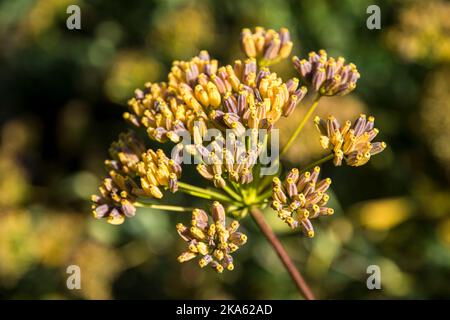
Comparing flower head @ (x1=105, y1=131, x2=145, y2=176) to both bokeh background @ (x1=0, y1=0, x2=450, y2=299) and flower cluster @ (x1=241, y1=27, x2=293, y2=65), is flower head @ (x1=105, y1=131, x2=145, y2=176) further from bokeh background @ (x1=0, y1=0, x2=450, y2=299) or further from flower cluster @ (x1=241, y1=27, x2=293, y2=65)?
bokeh background @ (x1=0, y1=0, x2=450, y2=299)

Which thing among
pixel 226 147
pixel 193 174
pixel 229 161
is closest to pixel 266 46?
pixel 226 147

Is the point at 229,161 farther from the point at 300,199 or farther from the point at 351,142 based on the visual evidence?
the point at 351,142

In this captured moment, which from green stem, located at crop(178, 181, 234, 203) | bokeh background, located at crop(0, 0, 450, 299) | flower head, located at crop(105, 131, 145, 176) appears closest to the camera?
green stem, located at crop(178, 181, 234, 203)

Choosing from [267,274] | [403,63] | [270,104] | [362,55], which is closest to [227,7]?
[362,55]

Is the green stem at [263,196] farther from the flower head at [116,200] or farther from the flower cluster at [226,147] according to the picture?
the flower head at [116,200]

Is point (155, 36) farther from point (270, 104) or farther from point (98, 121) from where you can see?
point (270, 104)

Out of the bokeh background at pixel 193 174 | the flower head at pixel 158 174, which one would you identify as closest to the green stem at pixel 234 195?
the flower head at pixel 158 174

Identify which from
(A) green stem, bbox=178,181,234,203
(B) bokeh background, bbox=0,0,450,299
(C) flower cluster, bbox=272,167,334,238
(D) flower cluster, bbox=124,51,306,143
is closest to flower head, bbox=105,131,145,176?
(D) flower cluster, bbox=124,51,306,143
